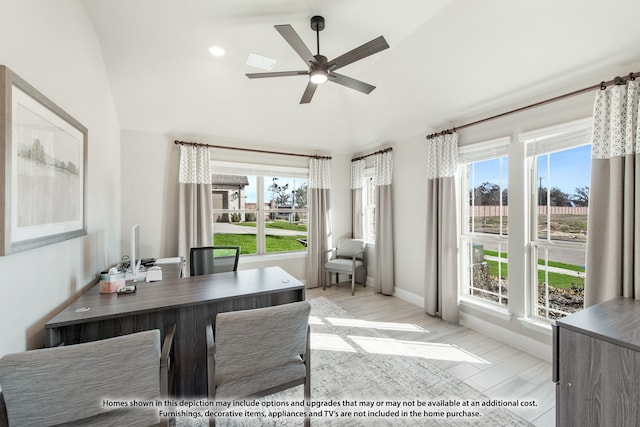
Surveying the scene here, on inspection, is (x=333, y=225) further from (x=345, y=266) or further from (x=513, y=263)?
(x=513, y=263)

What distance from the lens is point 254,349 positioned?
4.62 ft

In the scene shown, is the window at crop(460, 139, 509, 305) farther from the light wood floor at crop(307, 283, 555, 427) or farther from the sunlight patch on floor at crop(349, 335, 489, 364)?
the sunlight patch on floor at crop(349, 335, 489, 364)

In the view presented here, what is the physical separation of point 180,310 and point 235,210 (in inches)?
108

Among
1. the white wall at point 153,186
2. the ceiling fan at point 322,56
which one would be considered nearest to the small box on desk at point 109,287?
the white wall at point 153,186

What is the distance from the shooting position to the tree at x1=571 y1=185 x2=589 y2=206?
2.37m

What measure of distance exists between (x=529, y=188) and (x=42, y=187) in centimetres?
389

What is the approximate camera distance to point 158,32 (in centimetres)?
257

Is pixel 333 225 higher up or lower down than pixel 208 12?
lower down

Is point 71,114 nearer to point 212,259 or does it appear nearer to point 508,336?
point 212,259

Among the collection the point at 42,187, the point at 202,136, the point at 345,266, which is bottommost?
the point at 345,266

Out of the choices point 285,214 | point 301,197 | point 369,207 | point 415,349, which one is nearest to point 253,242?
point 285,214

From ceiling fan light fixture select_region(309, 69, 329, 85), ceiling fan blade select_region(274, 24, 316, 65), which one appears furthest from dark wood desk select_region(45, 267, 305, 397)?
ceiling fan blade select_region(274, 24, 316, 65)

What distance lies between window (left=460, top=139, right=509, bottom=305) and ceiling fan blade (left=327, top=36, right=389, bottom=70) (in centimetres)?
180

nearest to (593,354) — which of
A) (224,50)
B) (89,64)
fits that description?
(224,50)
